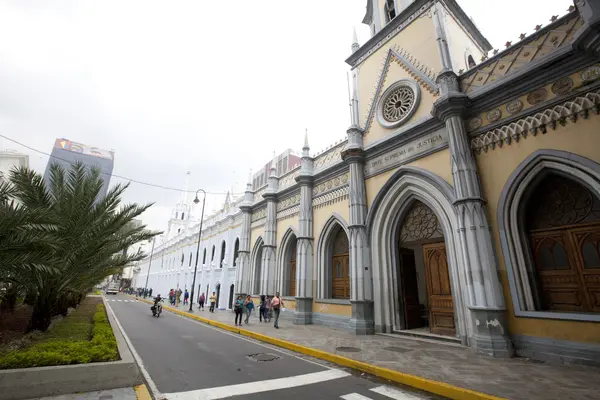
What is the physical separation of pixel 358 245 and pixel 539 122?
7.19m

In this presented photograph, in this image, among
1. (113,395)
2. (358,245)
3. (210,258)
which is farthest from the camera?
(210,258)

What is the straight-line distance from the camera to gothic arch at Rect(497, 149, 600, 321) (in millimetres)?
7050

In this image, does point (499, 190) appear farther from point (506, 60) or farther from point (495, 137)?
point (506, 60)

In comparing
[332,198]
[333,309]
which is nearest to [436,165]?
[332,198]

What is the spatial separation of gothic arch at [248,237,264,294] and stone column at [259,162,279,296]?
1847mm

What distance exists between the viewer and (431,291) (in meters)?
10.4

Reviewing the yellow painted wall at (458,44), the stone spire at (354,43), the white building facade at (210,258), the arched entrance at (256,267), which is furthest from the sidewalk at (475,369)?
the white building facade at (210,258)

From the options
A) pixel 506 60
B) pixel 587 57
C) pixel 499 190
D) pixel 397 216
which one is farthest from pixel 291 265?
pixel 587 57

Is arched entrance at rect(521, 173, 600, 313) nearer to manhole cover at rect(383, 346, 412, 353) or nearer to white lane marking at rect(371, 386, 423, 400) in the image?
manhole cover at rect(383, 346, 412, 353)

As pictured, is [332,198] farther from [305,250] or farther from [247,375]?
[247,375]

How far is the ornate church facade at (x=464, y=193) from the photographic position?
725 centimetres

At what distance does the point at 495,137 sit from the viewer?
8898mm

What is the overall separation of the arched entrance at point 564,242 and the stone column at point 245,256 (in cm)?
1656

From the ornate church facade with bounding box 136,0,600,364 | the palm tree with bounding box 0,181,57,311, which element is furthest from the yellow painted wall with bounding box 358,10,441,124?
the palm tree with bounding box 0,181,57,311
